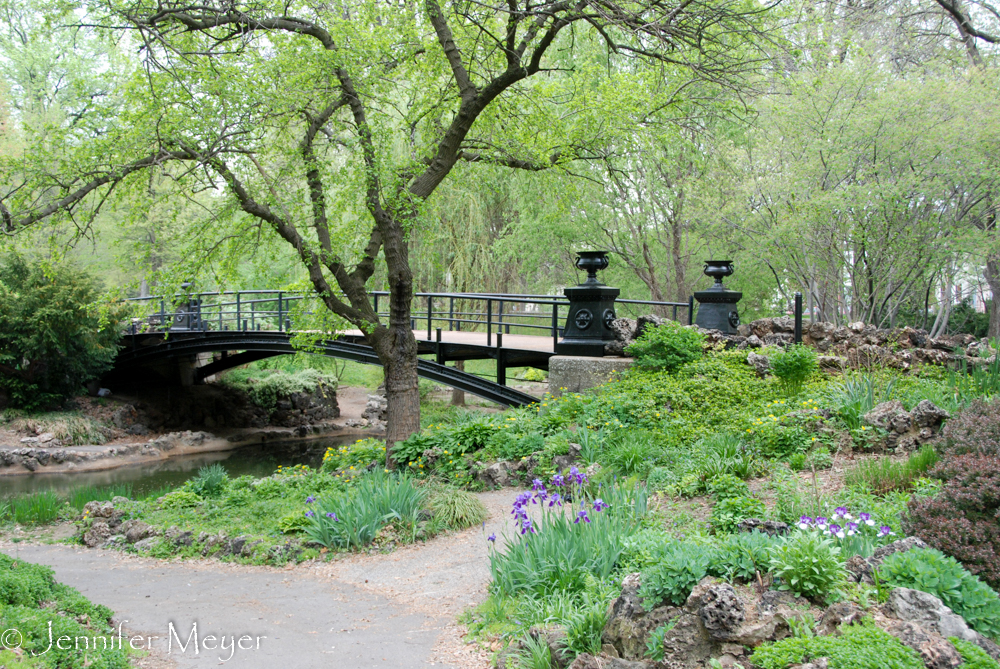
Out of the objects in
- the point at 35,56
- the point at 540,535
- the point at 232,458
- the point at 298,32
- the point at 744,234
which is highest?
the point at 35,56

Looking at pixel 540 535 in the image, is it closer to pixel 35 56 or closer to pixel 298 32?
pixel 298 32

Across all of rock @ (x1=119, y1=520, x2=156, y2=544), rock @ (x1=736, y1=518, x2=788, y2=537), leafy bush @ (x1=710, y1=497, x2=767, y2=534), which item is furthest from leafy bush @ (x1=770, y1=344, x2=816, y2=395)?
rock @ (x1=119, y1=520, x2=156, y2=544)

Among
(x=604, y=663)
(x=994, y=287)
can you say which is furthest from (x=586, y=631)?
(x=994, y=287)

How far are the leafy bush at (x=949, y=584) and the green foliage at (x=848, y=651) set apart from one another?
44 cm

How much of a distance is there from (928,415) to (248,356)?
73.0 ft

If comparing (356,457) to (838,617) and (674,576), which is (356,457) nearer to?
(674,576)

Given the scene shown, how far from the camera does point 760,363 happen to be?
929 centimetres

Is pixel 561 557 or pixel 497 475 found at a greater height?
pixel 561 557

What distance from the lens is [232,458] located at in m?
20.1

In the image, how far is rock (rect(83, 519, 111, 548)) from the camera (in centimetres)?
838

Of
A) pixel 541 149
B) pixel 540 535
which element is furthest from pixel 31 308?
pixel 540 535

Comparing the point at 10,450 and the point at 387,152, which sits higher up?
the point at 387,152

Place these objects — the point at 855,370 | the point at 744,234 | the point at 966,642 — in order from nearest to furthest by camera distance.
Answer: the point at 966,642, the point at 855,370, the point at 744,234

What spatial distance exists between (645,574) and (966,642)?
1347mm
